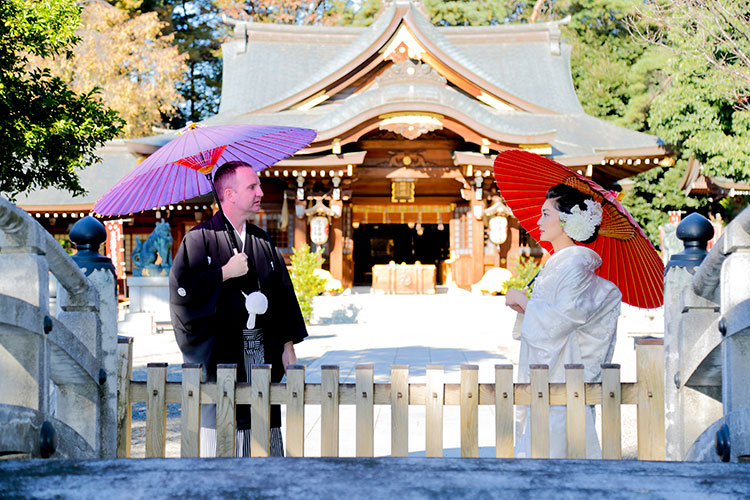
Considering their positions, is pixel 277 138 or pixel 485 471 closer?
pixel 485 471

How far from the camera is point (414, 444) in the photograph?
4648mm

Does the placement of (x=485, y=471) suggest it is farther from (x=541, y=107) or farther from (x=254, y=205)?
(x=541, y=107)

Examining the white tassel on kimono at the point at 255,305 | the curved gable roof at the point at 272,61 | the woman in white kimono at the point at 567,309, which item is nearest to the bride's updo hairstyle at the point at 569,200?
the woman in white kimono at the point at 567,309

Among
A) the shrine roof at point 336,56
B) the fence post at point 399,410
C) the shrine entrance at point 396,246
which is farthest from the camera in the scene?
the shrine entrance at point 396,246

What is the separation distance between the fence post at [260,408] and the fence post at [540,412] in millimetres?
1024

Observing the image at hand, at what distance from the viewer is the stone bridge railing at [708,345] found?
7.65 ft

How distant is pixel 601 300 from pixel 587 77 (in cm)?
2441

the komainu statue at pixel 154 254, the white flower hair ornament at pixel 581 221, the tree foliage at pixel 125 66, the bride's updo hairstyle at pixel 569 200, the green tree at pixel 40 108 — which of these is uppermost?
the tree foliage at pixel 125 66

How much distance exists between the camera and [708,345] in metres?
2.75

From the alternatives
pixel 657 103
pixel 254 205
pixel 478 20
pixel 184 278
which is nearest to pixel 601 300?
pixel 254 205

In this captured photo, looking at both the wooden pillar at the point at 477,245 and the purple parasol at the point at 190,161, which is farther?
the wooden pillar at the point at 477,245

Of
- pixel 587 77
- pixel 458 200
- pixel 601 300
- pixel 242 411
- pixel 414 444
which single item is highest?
pixel 587 77

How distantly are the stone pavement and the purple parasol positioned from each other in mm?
1909

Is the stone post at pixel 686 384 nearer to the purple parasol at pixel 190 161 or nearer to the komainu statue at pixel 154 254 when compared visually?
the purple parasol at pixel 190 161
